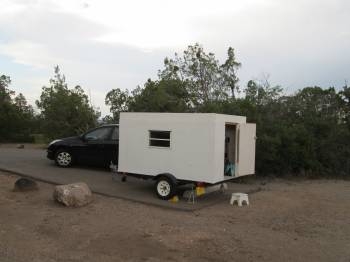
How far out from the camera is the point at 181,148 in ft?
33.1

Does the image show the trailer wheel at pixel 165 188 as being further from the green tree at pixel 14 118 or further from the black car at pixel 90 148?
the green tree at pixel 14 118

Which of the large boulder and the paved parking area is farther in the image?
the paved parking area

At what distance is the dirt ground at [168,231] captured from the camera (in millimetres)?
6316

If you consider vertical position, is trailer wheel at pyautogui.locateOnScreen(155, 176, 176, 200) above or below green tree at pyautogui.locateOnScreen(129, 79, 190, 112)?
below

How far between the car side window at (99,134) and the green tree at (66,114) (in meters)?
13.3

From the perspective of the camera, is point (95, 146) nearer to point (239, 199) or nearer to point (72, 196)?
point (72, 196)

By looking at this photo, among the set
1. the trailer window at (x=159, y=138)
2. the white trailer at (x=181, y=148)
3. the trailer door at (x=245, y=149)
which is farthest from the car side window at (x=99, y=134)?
the trailer door at (x=245, y=149)

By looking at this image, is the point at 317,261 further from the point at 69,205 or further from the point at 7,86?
the point at 7,86

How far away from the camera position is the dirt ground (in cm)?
632

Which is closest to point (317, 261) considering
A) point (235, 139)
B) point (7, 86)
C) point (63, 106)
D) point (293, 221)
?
point (293, 221)

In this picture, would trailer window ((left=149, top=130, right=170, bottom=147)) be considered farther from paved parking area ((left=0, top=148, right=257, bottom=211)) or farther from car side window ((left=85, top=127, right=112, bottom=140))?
car side window ((left=85, top=127, right=112, bottom=140))

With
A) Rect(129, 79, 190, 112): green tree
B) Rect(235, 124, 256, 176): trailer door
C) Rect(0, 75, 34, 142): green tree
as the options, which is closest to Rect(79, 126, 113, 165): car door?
Rect(235, 124, 256, 176): trailer door

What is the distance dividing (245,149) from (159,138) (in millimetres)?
2179

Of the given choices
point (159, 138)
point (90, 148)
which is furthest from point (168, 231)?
point (90, 148)
